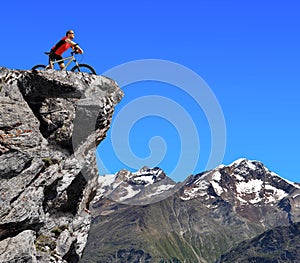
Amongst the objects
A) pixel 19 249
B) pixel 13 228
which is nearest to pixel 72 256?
pixel 13 228

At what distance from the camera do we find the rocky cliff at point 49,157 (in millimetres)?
26688

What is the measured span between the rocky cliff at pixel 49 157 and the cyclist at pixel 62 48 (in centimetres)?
177

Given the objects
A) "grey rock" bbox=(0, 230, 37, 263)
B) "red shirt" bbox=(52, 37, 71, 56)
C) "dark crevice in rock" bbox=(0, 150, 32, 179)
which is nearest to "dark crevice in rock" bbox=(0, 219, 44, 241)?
"grey rock" bbox=(0, 230, 37, 263)

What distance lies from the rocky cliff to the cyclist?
177 centimetres

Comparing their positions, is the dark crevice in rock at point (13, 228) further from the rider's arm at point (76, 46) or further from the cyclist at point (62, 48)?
the rider's arm at point (76, 46)

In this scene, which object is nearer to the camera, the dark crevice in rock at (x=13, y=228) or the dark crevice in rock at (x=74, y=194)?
the dark crevice in rock at (x=13, y=228)

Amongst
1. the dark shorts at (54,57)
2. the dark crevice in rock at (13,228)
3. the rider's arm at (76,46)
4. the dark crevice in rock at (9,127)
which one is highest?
the dark shorts at (54,57)

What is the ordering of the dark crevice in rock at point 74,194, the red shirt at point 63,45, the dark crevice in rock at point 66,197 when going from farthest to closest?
the red shirt at point 63,45
the dark crevice in rock at point 74,194
the dark crevice in rock at point 66,197

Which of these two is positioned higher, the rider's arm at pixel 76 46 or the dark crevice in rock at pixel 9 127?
the rider's arm at pixel 76 46

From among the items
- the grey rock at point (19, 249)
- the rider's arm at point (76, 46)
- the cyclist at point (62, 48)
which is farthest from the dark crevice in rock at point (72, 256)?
the rider's arm at point (76, 46)

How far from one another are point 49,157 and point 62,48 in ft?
26.9

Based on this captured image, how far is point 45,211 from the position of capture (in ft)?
100

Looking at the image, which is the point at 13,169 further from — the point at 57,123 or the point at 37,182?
the point at 57,123

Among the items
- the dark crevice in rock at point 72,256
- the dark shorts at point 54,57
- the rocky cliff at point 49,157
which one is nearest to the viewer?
the rocky cliff at point 49,157
